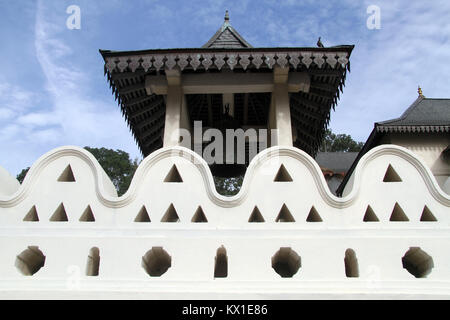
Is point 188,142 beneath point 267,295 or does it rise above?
above

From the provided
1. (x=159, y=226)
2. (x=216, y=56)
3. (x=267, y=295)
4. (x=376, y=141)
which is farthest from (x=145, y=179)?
(x=376, y=141)

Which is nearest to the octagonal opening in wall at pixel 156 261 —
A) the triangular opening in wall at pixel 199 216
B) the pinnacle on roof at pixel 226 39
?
the triangular opening in wall at pixel 199 216

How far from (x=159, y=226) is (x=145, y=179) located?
0.66m

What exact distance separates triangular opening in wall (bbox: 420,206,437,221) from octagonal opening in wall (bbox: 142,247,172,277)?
3.00 metres

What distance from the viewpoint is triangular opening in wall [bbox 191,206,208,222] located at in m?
5.09

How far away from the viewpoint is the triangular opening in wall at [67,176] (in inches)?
212

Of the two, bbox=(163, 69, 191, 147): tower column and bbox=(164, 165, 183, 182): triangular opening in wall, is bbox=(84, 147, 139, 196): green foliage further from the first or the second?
bbox=(164, 165, 183, 182): triangular opening in wall

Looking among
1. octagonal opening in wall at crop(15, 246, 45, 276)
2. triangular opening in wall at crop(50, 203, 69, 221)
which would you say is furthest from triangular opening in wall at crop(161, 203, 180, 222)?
octagonal opening in wall at crop(15, 246, 45, 276)

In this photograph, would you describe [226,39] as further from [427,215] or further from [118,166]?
[118,166]

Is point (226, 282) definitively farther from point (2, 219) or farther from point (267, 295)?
point (2, 219)

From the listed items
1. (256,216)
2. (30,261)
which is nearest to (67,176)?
(30,261)

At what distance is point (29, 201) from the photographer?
16.8 ft

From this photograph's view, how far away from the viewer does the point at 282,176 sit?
5590mm
